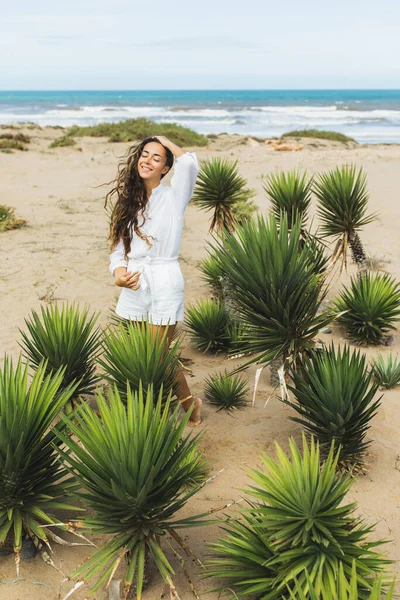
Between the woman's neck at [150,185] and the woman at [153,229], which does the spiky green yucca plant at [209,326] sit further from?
the woman's neck at [150,185]

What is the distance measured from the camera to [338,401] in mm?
3322

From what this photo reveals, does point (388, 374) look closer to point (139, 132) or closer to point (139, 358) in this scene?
point (139, 358)

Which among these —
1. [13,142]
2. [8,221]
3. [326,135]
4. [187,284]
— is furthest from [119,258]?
[326,135]

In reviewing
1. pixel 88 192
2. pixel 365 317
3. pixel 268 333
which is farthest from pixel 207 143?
pixel 268 333

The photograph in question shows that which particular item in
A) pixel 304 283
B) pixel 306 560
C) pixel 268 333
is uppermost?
pixel 304 283

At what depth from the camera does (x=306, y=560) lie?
2.32 m

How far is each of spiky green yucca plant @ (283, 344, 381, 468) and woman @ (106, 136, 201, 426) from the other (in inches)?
30.2

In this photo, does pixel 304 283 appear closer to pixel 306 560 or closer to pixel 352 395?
pixel 352 395

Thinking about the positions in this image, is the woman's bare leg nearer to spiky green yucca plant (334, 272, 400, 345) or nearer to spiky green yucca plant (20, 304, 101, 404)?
spiky green yucca plant (20, 304, 101, 404)

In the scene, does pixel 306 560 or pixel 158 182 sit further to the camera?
pixel 158 182

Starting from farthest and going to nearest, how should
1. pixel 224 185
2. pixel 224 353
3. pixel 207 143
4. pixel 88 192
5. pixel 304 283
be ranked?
pixel 207 143, pixel 88 192, pixel 224 185, pixel 224 353, pixel 304 283

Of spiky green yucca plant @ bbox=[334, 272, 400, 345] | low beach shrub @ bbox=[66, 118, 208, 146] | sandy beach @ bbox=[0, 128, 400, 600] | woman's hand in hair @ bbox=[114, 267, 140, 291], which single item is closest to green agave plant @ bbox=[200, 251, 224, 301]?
sandy beach @ bbox=[0, 128, 400, 600]

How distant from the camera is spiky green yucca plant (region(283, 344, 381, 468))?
3326mm

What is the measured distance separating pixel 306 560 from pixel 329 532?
145mm
